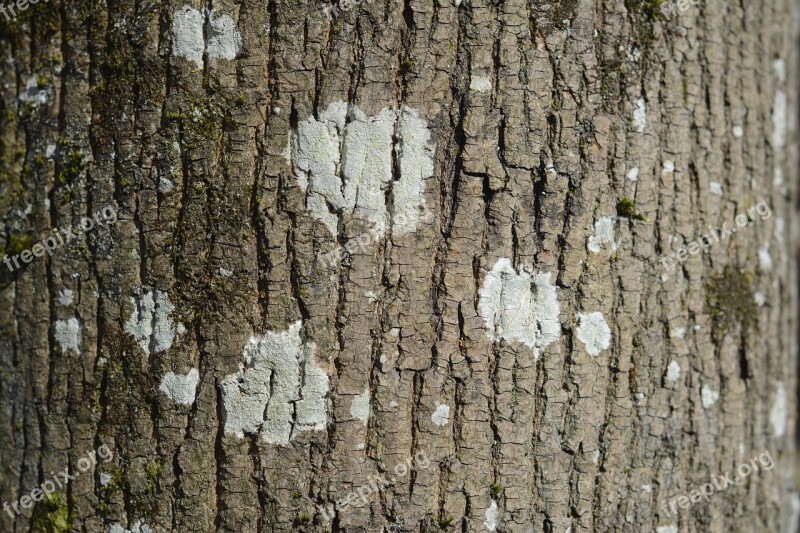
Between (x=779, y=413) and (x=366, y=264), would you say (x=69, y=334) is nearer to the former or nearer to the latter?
(x=366, y=264)

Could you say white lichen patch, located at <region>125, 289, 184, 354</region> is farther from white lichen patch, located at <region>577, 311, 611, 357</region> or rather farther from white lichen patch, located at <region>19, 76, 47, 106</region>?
white lichen patch, located at <region>577, 311, 611, 357</region>

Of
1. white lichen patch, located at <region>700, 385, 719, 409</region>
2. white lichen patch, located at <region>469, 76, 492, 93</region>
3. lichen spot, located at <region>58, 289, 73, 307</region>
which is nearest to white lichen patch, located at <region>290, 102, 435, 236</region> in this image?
white lichen patch, located at <region>469, 76, 492, 93</region>

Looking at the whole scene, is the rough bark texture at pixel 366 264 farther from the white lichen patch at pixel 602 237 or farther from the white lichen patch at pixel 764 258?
the white lichen patch at pixel 764 258

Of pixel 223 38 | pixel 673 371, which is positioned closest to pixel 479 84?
pixel 223 38

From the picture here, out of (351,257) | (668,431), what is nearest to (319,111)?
(351,257)

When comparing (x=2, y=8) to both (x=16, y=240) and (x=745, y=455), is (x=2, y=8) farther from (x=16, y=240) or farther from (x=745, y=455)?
(x=745, y=455)

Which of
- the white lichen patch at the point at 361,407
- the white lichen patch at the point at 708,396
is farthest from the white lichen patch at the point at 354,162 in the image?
the white lichen patch at the point at 708,396
